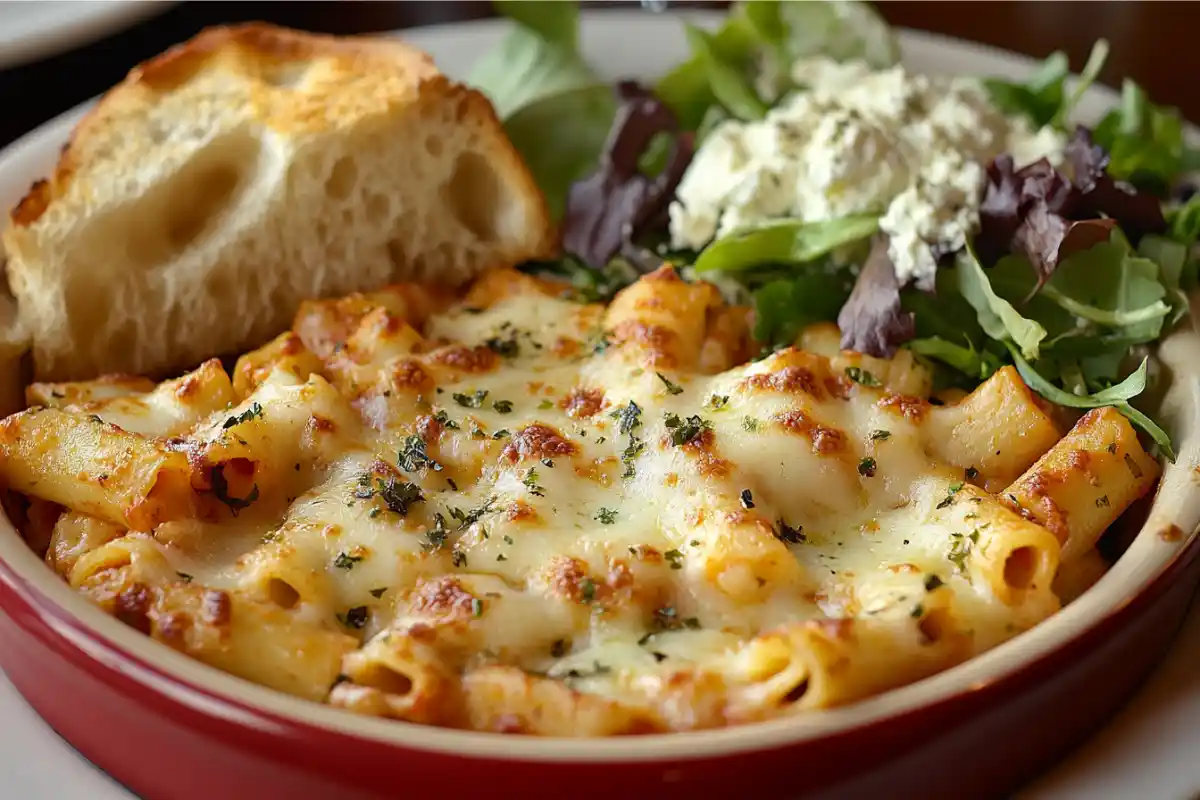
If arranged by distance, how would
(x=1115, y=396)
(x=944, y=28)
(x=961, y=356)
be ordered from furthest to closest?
(x=944, y=28), (x=961, y=356), (x=1115, y=396)

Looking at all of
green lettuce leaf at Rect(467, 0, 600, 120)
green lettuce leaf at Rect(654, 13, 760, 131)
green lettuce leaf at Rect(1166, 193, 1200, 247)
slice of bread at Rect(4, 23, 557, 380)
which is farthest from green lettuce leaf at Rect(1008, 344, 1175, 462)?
green lettuce leaf at Rect(467, 0, 600, 120)

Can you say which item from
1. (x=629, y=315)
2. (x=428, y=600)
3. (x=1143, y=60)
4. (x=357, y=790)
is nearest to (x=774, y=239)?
(x=629, y=315)

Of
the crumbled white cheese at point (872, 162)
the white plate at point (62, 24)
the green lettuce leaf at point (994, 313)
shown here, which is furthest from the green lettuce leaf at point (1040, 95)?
the white plate at point (62, 24)

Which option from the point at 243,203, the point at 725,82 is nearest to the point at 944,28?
the point at 725,82

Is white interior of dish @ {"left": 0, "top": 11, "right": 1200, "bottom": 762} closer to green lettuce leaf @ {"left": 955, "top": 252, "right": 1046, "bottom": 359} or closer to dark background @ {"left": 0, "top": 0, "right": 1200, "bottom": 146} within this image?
green lettuce leaf @ {"left": 955, "top": 252, "right": 1046, "bottom": 359}

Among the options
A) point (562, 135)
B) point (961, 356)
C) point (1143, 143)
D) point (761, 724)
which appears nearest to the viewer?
point (761, 724)

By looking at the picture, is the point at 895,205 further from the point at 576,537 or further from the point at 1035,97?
the point at 576,537

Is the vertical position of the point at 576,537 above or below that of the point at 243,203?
below

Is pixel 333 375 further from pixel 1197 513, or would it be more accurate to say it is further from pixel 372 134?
pixel 1197 513
